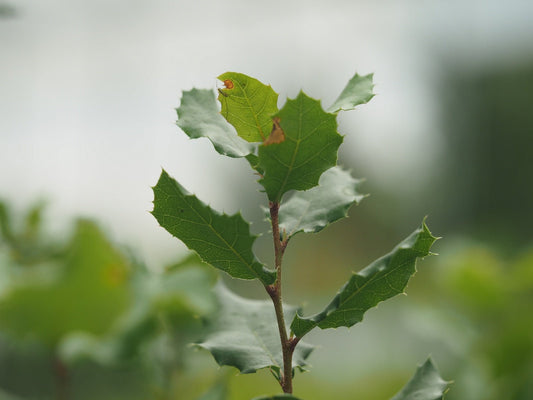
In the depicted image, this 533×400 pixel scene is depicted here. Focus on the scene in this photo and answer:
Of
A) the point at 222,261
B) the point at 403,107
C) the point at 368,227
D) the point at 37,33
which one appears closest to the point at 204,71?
the point at 37,33

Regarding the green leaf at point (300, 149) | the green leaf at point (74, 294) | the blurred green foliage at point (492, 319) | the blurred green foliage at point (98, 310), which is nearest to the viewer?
the green leaf at point (300, 149)

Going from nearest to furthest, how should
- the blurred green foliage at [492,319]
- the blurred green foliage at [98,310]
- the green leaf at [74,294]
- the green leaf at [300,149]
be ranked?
1. the green leaf at [300,149]
2. the blurred green foliage at [98,310]
3. the green leaf at [74,294]
4. the blurred green foliage at [492,319]

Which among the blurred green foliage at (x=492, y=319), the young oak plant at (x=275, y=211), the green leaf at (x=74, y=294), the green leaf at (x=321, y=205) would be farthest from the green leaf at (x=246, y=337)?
the blurred green foliage at (x=492, y=319)

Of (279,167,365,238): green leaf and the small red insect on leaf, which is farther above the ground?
the small red insect on leaf

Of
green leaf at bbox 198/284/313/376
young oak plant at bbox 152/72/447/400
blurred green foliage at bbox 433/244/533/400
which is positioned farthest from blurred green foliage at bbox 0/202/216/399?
blurred green foliage at bbox 433/244/533/400

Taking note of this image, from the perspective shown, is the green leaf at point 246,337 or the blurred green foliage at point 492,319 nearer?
the green leaf at point 246,337

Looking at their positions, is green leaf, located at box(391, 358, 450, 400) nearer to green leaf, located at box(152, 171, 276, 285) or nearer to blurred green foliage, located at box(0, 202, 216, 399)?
green leaf, located at box(152, 171, 276, 285)

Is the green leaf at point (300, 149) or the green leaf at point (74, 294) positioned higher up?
the green leaf at point (74, 294)

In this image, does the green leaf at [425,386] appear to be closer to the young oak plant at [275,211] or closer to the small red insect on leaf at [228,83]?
the young oak plant at [275,211]
